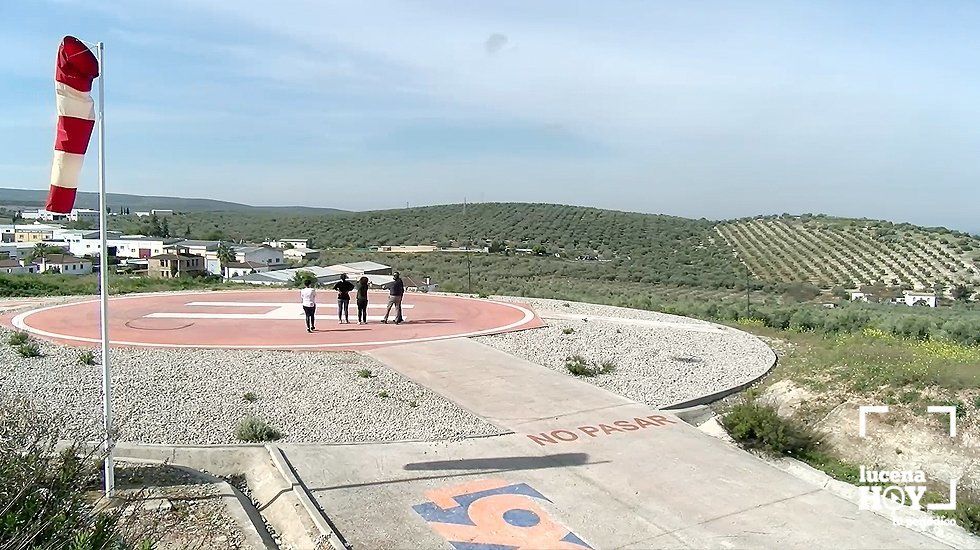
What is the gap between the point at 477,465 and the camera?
8.42 m

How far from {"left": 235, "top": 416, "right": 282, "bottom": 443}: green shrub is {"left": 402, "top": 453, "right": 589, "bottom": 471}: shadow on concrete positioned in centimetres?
204

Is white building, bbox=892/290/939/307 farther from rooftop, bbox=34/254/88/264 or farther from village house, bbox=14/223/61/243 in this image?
village house, bbox=14/223/61/243

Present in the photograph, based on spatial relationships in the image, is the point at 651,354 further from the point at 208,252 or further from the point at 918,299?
the point at 208,252

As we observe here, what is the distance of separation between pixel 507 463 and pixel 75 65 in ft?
20.4

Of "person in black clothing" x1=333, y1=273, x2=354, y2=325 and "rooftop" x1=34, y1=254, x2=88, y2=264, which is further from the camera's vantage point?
"rooftop" x1=34, y1=254, x2=88, y2=264

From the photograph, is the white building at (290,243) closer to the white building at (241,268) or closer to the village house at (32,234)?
the white building at (241,268)

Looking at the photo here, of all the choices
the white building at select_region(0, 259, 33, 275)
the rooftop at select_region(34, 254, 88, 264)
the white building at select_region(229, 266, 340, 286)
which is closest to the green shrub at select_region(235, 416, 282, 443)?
the white building at select_region(229, 266, 340, 286)

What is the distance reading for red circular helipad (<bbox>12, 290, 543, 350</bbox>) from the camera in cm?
1497

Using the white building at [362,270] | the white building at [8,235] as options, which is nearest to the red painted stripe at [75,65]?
the white building at [362,270]

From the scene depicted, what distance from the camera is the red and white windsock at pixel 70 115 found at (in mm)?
6605

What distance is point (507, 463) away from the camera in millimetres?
8531

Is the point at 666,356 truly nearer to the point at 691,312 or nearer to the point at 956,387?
the point at 956,387

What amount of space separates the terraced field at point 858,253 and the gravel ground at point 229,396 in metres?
39.7

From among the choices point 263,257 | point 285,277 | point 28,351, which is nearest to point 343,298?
point 28,351
